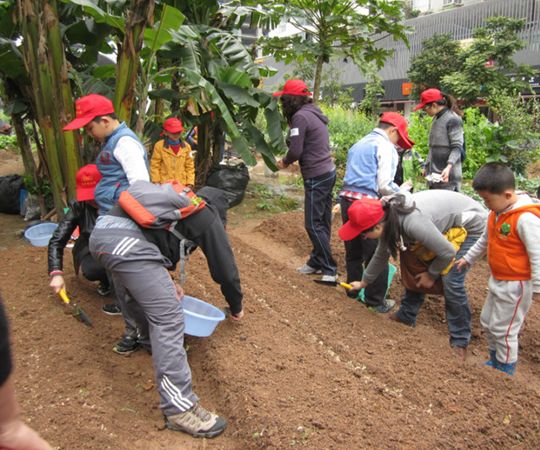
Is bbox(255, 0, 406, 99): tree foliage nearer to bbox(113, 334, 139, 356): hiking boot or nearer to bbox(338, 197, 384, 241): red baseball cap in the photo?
bbox(338, 197, 384, 241): red baseball cap

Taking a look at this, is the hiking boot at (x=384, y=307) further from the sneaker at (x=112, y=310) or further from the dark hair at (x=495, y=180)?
the sneaker at (x=112, y=310)

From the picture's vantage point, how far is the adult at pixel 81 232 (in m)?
3.10

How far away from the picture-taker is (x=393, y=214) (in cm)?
309

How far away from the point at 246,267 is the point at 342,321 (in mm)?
1422

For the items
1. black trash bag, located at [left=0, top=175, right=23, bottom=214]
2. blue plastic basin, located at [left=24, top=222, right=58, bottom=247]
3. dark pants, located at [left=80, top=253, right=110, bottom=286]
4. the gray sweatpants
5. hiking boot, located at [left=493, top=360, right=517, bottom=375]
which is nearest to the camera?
the gray sweatpants

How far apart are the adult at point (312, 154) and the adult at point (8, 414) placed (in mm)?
3581

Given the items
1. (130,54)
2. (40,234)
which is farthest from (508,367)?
(40,234)

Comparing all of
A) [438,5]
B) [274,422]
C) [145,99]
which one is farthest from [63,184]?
[438,5]

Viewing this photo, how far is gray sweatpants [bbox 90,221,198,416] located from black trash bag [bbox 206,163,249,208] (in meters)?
5.02

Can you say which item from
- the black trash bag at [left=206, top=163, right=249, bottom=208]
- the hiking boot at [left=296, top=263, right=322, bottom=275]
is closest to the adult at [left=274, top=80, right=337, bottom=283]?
the hiking boot at [left=296, top=263, right=322, bottom=275]

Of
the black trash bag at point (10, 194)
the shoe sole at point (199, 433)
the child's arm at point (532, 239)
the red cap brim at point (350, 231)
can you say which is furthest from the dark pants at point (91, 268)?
the black trash bag at point (10, 194)

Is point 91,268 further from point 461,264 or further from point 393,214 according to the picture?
point 461,264

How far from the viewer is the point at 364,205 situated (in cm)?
306

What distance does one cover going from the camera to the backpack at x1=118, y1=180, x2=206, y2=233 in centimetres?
243
